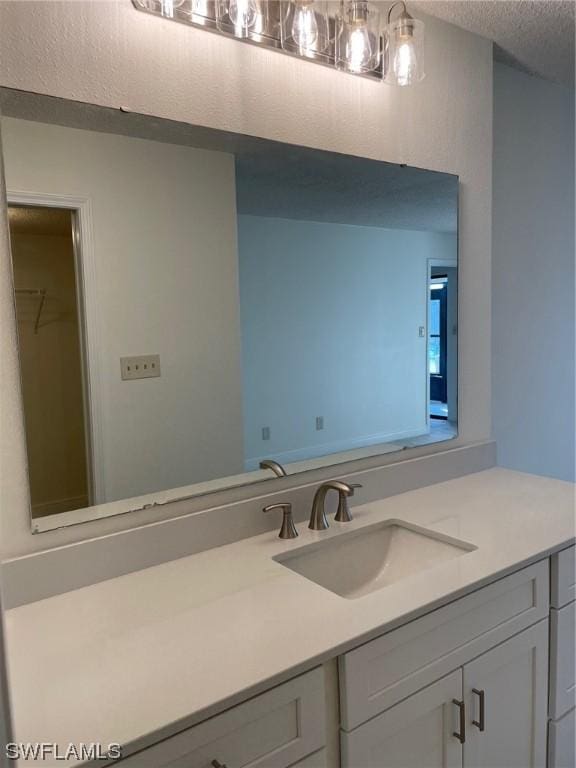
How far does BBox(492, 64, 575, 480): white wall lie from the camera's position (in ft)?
7.70

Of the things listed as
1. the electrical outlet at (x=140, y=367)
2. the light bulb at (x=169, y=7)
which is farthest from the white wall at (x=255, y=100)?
the electrical outlet at (x=140, y=367)

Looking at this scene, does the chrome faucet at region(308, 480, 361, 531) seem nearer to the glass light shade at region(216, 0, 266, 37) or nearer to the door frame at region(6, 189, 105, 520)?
the door frame at region(6, 189, 105, 520)

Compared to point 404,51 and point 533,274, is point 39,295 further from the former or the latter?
point 533,274

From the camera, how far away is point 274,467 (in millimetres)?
1590

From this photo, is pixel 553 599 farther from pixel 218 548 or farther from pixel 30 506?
pixel 30 506

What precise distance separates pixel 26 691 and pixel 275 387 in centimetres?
100

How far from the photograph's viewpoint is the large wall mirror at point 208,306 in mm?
1223

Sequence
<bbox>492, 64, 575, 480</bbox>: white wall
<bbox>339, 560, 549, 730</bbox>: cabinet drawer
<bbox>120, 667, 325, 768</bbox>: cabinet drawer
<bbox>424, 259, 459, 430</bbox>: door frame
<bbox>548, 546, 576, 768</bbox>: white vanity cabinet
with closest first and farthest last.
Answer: <bbox>120, 667, 325, 768</bbox>: cabinet drawer → <bbox>339, 560, 549, 730</bbox>: cabinet drawer → <bbox>548, 546, 576, 768</bbox>: white vanity cabinet → <bbox>424, 259, 459, 430</bbox>: door frame → <bbox>492, 64, 575, 480</bbox>: white wall

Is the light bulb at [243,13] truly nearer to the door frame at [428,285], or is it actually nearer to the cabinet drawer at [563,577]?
the door frame at [428,285]

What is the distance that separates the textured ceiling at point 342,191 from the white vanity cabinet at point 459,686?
119 cm

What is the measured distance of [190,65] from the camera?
4.47 feet

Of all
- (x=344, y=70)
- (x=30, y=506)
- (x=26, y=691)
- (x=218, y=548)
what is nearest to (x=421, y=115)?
(x=344, y=70)

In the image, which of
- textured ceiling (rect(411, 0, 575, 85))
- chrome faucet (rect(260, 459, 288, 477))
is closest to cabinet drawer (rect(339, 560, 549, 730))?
chrome faucet (rect(260, 459, 288, 477))

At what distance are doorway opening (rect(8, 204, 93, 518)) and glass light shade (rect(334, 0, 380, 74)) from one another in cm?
97
